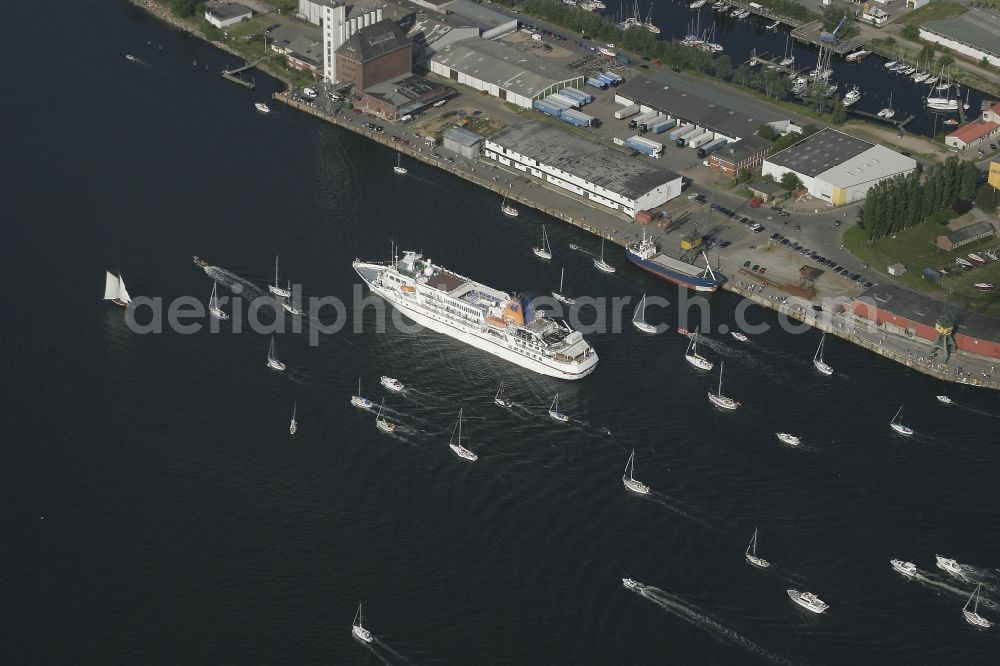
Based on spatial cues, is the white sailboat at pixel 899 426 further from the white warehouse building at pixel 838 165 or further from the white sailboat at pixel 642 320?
the white warehouse building at pixel 838 165

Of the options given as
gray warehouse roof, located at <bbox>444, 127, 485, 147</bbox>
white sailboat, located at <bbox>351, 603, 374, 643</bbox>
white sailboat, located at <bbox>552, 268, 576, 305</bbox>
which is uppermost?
gray warehouse roof, located at <bbox>444, 127, 485, 147</bbox>

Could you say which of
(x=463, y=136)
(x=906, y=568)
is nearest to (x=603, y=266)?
(x=463, y=136)

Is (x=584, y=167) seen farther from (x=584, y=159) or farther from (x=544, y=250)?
(x=544, y=250)

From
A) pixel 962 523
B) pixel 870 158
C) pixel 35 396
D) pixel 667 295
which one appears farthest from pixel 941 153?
pixel 35 396

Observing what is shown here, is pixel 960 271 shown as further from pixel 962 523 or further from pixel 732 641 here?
pixel 732 641

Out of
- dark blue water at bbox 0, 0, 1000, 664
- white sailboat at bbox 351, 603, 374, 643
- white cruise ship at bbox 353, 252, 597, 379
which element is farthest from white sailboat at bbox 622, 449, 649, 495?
white sailboat at bbox 351, 603, 374, 643

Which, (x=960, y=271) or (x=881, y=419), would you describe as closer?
(x=881, y=419)

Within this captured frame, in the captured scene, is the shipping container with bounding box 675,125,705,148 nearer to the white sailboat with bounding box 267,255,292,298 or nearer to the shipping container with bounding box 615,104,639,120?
the shipping container with bounding box 615,104,639,120
